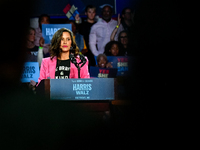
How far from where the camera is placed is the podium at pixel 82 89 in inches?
65.6

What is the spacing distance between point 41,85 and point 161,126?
964mm

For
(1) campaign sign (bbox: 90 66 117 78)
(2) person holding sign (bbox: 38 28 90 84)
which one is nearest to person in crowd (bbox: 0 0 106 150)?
(2) person holding sign (bbox: 38 28 90 84)

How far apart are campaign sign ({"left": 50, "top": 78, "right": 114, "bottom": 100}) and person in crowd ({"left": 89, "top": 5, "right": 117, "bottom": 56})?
10.3 ft

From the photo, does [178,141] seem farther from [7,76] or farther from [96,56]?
[96,56]

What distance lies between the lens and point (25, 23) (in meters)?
0.84

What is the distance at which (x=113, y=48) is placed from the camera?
15.5 feet

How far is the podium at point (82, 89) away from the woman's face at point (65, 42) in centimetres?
116

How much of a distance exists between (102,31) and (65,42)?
2112 mm

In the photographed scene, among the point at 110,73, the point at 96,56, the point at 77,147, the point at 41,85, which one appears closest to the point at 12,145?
the point at 77,147

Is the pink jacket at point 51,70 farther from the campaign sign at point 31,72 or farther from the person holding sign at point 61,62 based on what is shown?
the campaign sign at point 31,72

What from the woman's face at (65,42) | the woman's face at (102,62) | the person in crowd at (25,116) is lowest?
the person in crowd at (25,116)

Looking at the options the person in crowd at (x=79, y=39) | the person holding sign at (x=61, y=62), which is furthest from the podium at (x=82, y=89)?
the person in crowd at (x=79, y=39)

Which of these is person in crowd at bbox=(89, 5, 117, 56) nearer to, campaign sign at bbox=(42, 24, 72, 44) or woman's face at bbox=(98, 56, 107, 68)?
woman's face at bbox=(98, 56, 107, 68)

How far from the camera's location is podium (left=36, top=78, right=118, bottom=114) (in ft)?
5.47
